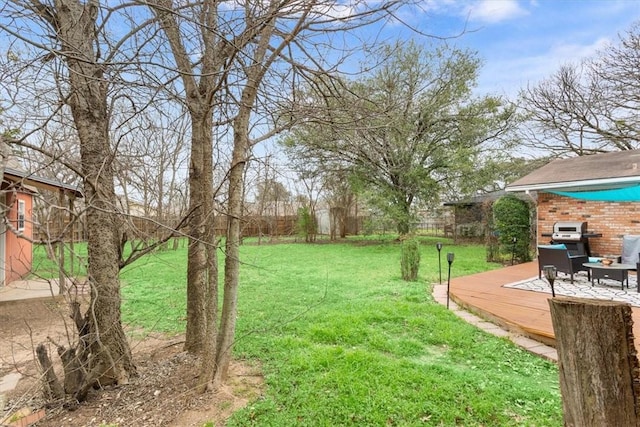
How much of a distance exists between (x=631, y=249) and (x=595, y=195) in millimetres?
1355

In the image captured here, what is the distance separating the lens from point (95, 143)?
3084 millimetres

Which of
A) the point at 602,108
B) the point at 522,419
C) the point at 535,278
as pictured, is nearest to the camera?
the point at 522,419

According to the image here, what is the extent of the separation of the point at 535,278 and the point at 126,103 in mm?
7685

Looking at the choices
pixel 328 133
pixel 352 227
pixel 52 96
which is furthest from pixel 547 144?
pixel 52 96

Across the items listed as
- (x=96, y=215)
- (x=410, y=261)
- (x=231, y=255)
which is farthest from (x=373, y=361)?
(x=410, y=261)

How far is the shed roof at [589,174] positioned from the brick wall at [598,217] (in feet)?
1.53

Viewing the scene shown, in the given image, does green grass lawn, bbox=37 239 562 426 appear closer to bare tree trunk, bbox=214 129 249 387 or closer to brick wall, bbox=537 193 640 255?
bare tree trunk, bbox=214 129 249 387

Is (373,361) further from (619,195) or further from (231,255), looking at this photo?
(619,195)

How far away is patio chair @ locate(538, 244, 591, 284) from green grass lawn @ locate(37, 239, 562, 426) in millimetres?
2477

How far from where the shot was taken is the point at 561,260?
21.0 ft

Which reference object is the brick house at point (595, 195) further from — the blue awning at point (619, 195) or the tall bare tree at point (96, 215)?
the tall bare tree at point (96, 215)

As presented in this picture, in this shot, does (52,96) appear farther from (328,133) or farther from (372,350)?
(372,350)

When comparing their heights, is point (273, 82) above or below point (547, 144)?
below

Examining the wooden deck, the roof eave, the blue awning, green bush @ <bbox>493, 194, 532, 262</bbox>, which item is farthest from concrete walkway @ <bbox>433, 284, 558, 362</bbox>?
green bush @ <bbox>493, 194, 532, 262</bbox>
